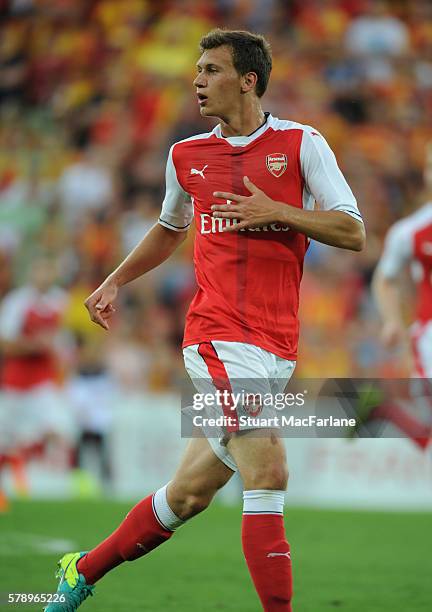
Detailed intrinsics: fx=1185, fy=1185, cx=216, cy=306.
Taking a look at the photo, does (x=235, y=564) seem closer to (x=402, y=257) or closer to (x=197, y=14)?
(x=402, y=257)

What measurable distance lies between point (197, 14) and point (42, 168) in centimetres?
289

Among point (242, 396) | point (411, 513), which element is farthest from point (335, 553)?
point (242, 396)

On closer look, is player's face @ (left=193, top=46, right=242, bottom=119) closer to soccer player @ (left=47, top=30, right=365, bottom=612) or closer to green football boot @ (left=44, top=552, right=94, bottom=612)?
soccer player @ (left=47, top=30, right=365, bottom=612)

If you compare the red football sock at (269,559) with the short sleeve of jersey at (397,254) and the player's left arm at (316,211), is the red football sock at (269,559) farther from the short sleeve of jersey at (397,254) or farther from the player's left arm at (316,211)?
the short sleeve of jersey at (397,254)

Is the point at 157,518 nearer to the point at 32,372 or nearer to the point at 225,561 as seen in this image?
the point at 225,561

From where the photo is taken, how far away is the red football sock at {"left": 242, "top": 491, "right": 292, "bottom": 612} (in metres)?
4.33

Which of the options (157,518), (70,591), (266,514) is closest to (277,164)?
(266,514)

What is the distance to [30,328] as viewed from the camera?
12.0 m

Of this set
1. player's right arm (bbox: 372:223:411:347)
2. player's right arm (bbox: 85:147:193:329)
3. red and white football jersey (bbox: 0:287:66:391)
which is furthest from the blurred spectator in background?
player's right arm (bbox: 85:147:193:329)

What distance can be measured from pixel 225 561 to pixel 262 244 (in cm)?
328

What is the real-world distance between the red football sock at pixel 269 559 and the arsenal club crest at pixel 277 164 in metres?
1.24

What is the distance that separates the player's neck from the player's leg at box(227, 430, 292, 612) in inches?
49.2

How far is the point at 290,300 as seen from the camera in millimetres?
4680

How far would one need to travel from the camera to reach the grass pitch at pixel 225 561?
19.1 ft
